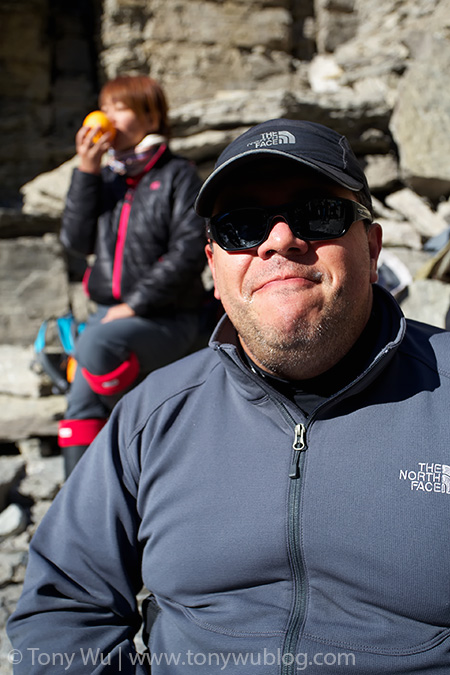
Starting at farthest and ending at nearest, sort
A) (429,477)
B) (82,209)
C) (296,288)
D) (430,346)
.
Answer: (82,209)
(430,346)
(296,288)
(429,477)

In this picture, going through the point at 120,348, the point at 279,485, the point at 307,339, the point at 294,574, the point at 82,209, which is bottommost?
the point at 120,348

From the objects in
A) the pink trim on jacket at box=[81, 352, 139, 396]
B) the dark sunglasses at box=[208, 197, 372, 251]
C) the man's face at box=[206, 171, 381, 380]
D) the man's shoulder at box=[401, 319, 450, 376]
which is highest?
the dark sunglasses at box=[208, 197, 372, 251]

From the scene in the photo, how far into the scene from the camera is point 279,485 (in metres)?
1.22

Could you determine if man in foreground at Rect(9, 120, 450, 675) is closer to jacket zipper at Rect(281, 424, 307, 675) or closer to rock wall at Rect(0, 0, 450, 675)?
jacket zipper at Rect(281, 424, 307, 675)

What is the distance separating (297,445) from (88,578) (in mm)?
613

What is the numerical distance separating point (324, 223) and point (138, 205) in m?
1.61

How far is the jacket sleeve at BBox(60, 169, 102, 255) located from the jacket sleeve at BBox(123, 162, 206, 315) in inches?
17.2

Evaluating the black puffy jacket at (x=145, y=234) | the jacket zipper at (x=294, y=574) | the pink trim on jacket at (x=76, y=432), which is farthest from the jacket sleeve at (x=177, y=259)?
the jacket zipper at (x=294, y=574)

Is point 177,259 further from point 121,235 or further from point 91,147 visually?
point 91,147

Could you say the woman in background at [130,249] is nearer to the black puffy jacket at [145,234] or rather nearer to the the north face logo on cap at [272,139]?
the black puffy jacket at [145,234]

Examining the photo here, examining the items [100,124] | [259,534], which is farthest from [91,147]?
[259,534]

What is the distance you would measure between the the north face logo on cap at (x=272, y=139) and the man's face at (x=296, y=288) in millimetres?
74

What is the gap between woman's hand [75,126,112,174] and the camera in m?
2.69

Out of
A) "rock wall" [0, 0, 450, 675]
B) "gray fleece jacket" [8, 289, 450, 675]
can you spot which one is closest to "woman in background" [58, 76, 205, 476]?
"rock wall" [0, 0, 450, 675]
